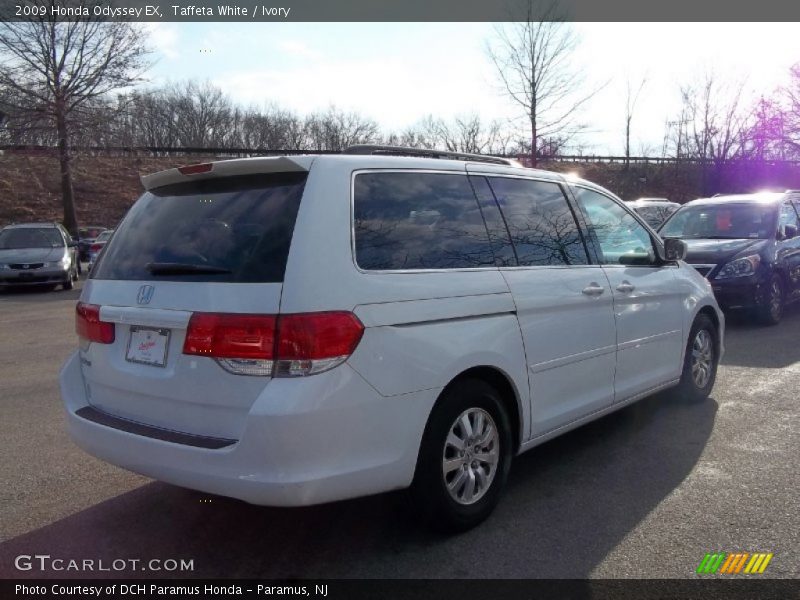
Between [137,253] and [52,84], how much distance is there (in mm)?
27951

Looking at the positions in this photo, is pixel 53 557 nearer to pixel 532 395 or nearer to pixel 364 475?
pixel 364 475

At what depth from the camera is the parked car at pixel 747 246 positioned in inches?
362

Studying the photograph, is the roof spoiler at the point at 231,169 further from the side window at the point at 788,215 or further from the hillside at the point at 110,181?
the hillside at the point at 110,181

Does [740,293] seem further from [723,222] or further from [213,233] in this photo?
[213,233]

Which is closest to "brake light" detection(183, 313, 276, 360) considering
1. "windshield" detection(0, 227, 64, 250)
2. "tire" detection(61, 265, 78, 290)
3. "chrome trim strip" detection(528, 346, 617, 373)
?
"chrome trim strip" detection(528, 346, 617, 373)

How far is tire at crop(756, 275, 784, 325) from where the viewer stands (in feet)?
30.7

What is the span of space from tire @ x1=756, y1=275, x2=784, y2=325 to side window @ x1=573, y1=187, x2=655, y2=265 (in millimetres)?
5052

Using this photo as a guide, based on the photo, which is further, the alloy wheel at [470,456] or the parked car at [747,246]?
the parked car at [747,246]

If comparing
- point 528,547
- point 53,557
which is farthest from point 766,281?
point 53,557

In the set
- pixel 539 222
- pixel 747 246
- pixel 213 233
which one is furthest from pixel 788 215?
pixel 213 233

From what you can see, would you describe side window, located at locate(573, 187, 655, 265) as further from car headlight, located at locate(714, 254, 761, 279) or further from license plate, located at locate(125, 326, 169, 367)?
car headlight, located at locate(714, 254, 761, 279)

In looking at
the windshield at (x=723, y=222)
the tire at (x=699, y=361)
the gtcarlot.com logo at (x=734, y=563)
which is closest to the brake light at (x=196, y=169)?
the gtcarlot.com logo at (x=734, y=563)

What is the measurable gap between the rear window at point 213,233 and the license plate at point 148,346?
0.84 ft

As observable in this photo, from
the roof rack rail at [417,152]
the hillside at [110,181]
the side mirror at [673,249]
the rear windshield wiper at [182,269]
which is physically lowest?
the side mirror at [673,249]
